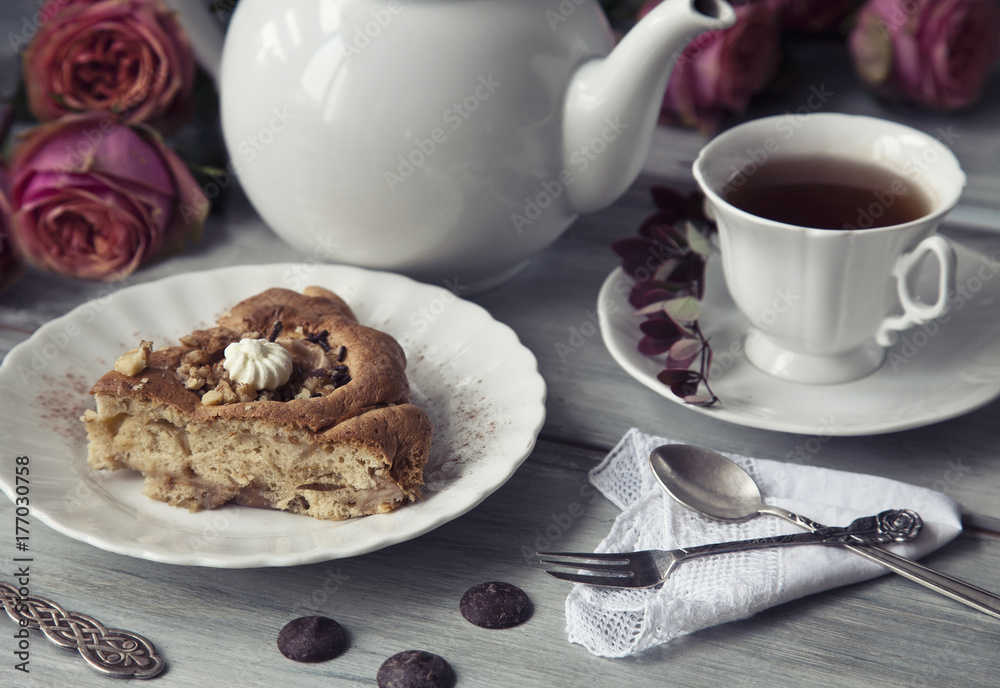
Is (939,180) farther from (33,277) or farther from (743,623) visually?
(33,277)

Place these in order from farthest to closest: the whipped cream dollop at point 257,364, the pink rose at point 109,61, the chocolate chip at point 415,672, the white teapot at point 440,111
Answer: the pink rose at point 109,61 < the white teapot at point 440,111 < the whipped cream dollop at point 257,364 < the chocolate chip at point 415,672

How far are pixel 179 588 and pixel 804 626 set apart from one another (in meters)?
0.73

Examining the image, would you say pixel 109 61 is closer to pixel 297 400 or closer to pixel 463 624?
pixel 297 400

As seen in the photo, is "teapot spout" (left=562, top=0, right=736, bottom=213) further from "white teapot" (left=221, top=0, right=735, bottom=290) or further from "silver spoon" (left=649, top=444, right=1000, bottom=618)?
"silver spoon" (left=649, top=444, right=1000, bottom=618)

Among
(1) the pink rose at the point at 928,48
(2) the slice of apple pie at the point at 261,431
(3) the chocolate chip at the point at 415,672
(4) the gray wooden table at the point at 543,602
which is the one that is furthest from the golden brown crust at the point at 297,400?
(1) the pink rose at the point at 928,48

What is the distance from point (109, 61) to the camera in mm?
1705

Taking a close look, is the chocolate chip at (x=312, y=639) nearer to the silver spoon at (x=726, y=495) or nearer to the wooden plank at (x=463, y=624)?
the wooden plank at (x=463, y=624)

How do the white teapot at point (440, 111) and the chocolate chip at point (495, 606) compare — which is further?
the white teapot at point (440, 111)

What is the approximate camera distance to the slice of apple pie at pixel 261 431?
3.58 ft

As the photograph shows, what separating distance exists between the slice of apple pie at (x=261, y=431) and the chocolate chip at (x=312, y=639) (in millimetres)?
153

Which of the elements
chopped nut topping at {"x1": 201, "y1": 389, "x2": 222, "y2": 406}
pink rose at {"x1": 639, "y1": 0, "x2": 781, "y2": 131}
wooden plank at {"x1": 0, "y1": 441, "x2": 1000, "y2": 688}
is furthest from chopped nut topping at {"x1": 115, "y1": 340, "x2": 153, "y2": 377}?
pink rose at {"x1": 639, "y1": 0, "x2": 781, "y2": 131}

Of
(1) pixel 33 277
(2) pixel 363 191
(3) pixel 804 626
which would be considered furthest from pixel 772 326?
(1) pixel 33 277

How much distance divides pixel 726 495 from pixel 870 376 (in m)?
0.39

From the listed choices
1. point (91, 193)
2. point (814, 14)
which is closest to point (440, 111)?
point (91, 193)
